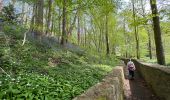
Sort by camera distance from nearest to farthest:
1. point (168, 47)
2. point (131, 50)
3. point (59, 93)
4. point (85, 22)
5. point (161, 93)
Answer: point (59, 93), point (161, 93), point (85, 22), point (131, 50), point (168, 47)

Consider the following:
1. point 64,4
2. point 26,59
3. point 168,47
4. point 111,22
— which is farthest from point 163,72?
point 168,47

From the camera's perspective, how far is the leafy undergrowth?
17.0 feet

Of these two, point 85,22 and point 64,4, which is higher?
point 85,22

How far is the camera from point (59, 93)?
569 cm

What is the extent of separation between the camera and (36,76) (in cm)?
705

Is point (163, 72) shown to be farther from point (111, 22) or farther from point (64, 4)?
point (111, 22)

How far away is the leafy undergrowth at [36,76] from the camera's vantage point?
5180mm

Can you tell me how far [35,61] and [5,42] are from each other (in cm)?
243

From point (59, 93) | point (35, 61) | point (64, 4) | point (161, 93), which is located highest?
point (64, 4)

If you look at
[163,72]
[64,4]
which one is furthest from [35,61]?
[64,4]

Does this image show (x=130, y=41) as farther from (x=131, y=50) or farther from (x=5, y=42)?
(x=5, y=42)

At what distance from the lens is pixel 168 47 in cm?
6359

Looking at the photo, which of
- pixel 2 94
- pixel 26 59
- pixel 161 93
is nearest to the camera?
pixel 2 94

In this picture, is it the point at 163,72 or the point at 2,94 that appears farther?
the point at 163,72
